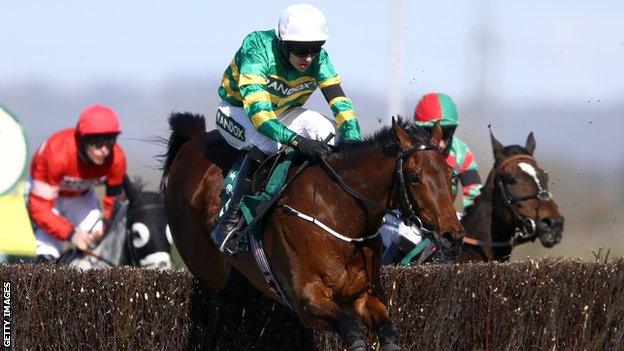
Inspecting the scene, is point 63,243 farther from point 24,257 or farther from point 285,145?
point 285,145

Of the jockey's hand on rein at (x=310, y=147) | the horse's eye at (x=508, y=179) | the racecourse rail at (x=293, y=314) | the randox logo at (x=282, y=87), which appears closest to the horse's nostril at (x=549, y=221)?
the horse's eye at (x=508, y=179)

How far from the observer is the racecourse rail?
7695 millimetres

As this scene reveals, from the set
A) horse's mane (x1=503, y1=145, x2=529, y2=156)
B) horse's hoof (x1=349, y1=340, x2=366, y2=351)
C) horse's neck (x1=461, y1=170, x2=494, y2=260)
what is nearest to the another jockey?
horse's neck (x1=461, y1=170, x2=494, y2=260)

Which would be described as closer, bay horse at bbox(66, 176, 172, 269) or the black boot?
the black boot

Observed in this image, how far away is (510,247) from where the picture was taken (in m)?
9.20

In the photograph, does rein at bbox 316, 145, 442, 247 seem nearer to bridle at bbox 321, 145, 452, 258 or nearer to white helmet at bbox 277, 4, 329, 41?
bridle at bbox 321, 145, 452, 258

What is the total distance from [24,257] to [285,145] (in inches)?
176

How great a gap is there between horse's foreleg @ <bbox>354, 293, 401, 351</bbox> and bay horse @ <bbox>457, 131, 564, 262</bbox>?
2.52 metres

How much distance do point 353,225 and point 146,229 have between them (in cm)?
415

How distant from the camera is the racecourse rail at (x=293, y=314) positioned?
7695 millimetres

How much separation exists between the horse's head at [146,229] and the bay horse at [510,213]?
255 centimetres

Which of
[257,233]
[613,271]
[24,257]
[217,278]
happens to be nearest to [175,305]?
[217,278]

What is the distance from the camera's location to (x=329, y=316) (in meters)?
6.26
